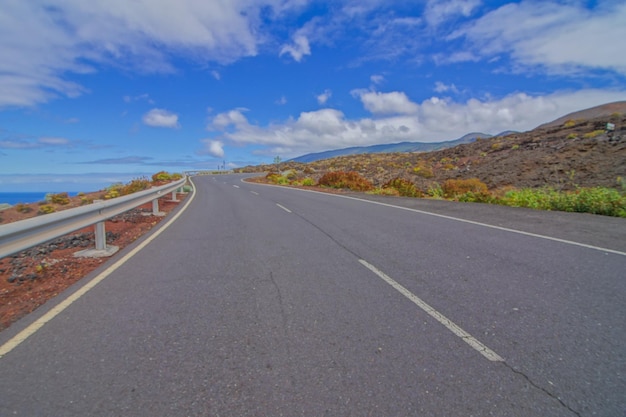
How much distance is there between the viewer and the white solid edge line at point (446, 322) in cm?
275

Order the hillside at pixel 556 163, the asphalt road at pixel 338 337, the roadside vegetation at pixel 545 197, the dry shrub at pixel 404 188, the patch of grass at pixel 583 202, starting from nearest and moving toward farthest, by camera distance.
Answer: the asphalt road at pixel 338 337, the patch of grass at pixel 583 202, the roadside vegetation at pixel 545 197, the hillside at pixel 556 163, the dry shrub at pixel 404 188

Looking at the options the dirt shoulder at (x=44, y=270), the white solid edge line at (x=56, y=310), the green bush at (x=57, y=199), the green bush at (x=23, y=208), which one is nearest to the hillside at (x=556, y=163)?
the dirt shoulder at (x=44, y=270)

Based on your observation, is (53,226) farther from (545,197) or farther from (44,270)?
(545,197)

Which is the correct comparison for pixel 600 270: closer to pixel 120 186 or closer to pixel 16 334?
pixel 16 334

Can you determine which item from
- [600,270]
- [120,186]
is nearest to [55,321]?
[600,270]

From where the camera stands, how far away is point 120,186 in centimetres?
2022

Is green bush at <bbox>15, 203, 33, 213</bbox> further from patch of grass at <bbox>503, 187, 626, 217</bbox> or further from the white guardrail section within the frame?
patch of grass at <bbox>503, 187, 626, 217</bbox>

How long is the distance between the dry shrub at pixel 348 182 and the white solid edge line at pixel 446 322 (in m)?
17.0

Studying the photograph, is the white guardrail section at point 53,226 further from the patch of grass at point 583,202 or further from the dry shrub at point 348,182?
the dry shrub at point 348,182

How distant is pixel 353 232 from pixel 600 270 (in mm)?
4311

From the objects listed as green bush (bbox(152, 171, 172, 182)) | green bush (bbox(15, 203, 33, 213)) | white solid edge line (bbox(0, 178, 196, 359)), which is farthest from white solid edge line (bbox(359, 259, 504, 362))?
green bush (bbox(152, 171, 172, 182))

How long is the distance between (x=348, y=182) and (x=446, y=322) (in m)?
20.0

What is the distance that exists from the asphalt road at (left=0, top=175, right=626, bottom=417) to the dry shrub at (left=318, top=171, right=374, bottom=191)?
52.2 ft

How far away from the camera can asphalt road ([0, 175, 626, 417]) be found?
2260 mm
